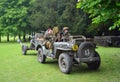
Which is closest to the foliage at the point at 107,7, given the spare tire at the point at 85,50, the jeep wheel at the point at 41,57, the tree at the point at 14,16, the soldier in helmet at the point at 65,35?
the spare tire at the point at 85,50

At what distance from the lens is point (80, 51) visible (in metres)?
8.84

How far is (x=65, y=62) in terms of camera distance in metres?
9.01

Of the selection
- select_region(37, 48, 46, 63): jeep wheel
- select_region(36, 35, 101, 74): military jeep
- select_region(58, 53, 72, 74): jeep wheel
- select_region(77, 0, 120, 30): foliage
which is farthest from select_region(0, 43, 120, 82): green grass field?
select_region(77, 0, 120, 30): foliage

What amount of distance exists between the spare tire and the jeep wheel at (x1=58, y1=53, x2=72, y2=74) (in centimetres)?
41

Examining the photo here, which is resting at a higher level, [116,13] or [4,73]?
[116,13]

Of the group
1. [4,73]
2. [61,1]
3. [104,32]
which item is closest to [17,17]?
[61,1]

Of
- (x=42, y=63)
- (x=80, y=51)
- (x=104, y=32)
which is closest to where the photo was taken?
(x=80, y=51)

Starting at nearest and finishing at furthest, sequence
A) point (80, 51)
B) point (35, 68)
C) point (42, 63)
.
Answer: point (80, 51) → point (35, 68) → point (42, 63)

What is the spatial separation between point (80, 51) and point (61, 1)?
→ 800 inches

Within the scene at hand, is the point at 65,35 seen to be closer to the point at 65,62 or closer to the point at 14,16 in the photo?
the point at 65,62

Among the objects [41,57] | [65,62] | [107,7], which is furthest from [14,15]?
[107,7]

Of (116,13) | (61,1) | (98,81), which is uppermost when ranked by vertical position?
(61,1)

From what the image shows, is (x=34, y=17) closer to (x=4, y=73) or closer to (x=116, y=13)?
(x=4, y=73)

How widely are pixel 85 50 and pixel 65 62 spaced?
84cm
